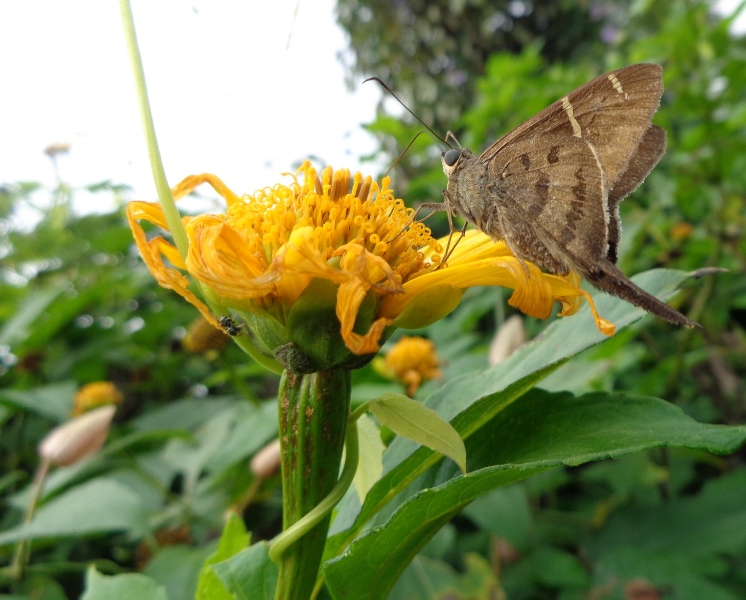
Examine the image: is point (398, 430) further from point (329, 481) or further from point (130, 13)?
point (130, 13)

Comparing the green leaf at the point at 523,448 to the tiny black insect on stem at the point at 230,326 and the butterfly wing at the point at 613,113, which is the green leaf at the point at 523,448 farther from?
the butterfly wing at the point at 613,113

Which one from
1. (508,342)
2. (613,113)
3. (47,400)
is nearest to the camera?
(613,113)

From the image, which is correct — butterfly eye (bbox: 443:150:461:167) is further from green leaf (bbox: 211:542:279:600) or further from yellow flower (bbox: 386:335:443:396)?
yellow flower (bbox: 386:335:443:396)

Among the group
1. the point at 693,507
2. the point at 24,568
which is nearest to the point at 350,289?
the point at 24,568

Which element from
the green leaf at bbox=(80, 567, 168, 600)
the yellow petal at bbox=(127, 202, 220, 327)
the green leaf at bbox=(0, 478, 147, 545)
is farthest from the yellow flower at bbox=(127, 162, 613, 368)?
the green leaf at bbox=(0, 478, 147, 545)

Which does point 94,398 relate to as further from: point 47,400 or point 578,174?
point 578,174

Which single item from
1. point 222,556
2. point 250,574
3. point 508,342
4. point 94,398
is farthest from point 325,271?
point 94,398

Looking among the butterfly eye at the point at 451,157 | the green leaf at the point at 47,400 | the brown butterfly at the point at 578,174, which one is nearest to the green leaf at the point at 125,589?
the brown butterfly at the point at 578,174
